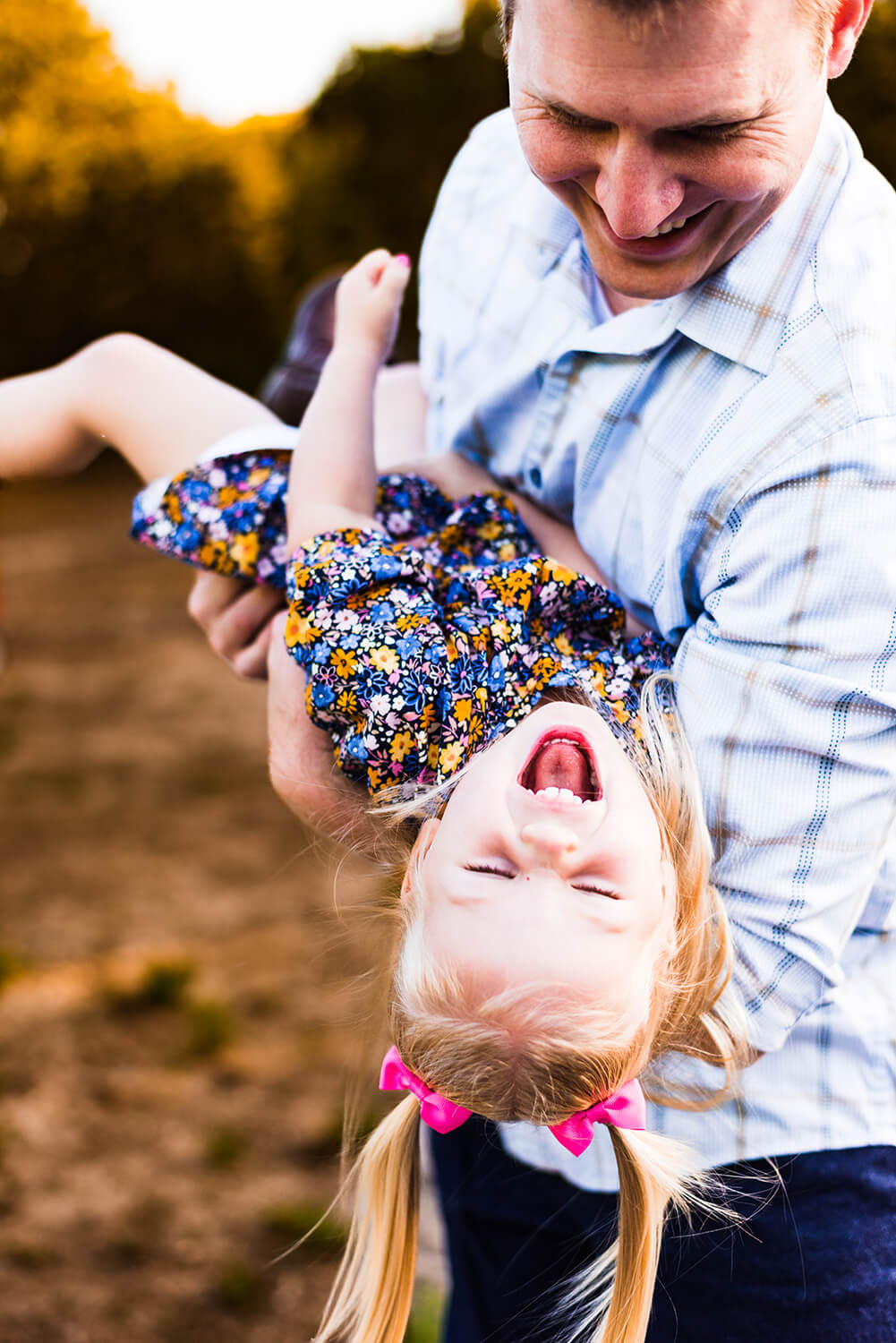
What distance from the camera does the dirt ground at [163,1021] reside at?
3.19 m

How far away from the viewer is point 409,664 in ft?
5.10

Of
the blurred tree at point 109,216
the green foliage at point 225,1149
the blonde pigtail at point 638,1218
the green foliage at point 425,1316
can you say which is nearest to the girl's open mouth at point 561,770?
the blonde pigtail at point 638,1218

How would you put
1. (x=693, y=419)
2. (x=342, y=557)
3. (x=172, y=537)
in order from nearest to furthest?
(x=693, y=419) → (x=342, y=557) → (x=172, y=537)

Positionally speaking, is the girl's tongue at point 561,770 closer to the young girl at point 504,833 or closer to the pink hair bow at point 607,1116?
the young girl at point 504,833

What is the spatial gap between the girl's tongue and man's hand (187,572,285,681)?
1.75 ft

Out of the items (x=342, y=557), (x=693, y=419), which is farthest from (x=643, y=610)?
(x=342, y=557)

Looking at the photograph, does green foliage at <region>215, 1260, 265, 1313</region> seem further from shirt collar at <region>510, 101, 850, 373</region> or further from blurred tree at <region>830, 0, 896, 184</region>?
blurred tree at <region>830, 0, 896, 184</region>

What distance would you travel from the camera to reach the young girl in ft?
4.82

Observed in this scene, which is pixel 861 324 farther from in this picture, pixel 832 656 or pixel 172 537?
pixel 172 537

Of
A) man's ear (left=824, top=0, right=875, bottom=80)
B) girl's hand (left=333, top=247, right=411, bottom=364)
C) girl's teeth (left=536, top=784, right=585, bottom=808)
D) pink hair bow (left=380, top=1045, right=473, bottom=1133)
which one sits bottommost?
pink hair bow (left=380, top=1045, right=473, bottom=1133)

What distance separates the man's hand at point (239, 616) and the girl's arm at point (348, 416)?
22 centimetres

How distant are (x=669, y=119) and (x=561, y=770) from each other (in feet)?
2.54

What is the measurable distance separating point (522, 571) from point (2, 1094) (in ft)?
9.61

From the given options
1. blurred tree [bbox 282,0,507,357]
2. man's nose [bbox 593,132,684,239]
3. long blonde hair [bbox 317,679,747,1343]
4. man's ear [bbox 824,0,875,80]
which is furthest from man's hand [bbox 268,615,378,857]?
blurred tree [bbox 282,0,507,357]
